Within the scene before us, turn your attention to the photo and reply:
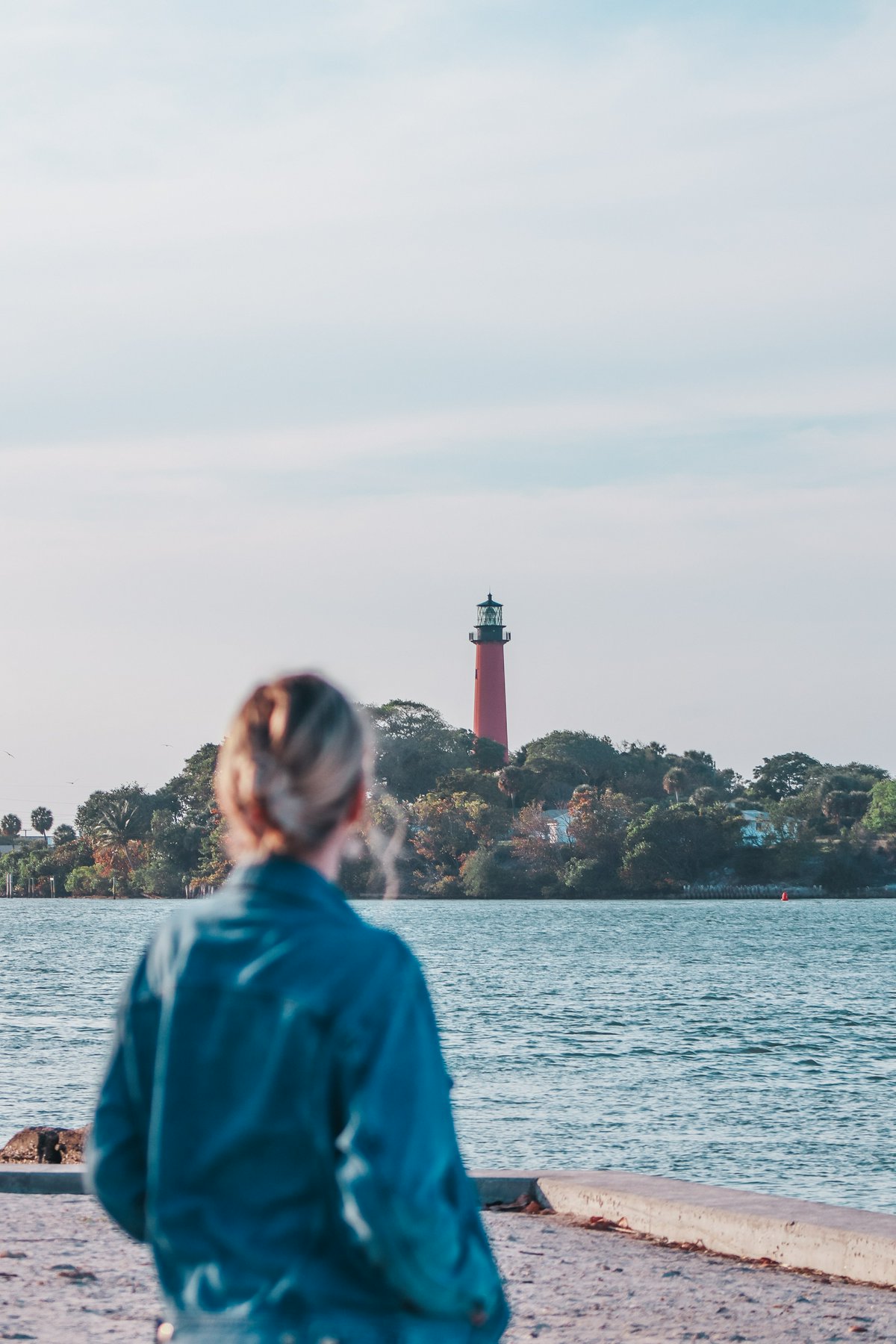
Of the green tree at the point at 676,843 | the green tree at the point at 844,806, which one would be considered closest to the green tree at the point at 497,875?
the green tree at the point at 676,843

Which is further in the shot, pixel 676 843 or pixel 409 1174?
pixel 676 843

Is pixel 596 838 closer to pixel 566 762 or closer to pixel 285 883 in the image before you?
Result: pixel 566 762

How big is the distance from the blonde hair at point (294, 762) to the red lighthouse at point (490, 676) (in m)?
120

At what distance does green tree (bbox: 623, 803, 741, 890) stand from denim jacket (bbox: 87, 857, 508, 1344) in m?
118

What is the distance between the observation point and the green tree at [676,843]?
120 meters

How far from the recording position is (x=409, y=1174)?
2047 millimetres

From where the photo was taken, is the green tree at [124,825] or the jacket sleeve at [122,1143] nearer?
the jacket sleeve at [122,1143]

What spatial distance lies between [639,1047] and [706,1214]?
29.0 m

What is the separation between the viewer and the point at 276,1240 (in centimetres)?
211

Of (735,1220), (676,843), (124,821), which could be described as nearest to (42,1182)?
(735,1220)

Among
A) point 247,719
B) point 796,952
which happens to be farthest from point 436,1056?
point 796,952

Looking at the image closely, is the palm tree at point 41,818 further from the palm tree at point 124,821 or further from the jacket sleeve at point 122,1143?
the jacket sleeve at point 122,1143

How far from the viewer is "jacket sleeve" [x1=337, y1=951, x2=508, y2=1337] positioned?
203 cm

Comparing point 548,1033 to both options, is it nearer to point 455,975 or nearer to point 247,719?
point 455,975
